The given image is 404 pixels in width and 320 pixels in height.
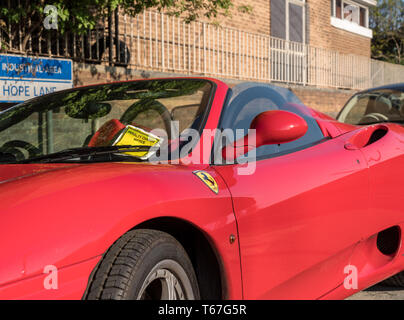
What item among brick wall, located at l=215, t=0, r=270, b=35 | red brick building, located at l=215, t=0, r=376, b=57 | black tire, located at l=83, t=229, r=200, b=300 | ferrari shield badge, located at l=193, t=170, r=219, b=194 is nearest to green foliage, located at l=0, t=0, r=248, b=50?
ferrari shield badge, located at l=193, t=170, r=219, b=194

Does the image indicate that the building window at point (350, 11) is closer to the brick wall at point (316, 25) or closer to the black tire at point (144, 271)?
the brick wall at point (316, 25)

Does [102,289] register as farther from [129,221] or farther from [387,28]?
[387,28]

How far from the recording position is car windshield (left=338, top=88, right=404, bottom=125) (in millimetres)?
7250

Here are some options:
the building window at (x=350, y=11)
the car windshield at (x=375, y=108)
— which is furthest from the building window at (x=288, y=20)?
the car windshield at (x=375, y=108)

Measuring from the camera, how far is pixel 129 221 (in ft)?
6.26

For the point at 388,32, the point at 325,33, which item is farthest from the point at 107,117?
the point at 388,32

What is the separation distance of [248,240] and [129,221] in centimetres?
64

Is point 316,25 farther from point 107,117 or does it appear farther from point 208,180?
point 208,180

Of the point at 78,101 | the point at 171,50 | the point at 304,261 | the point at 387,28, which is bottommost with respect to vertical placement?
the point at 304,261

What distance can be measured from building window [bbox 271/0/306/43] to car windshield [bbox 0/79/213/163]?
16.1 metres

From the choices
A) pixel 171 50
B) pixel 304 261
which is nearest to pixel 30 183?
pixel 304 261

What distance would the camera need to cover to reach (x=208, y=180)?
7.80ft

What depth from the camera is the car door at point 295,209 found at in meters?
2.41
